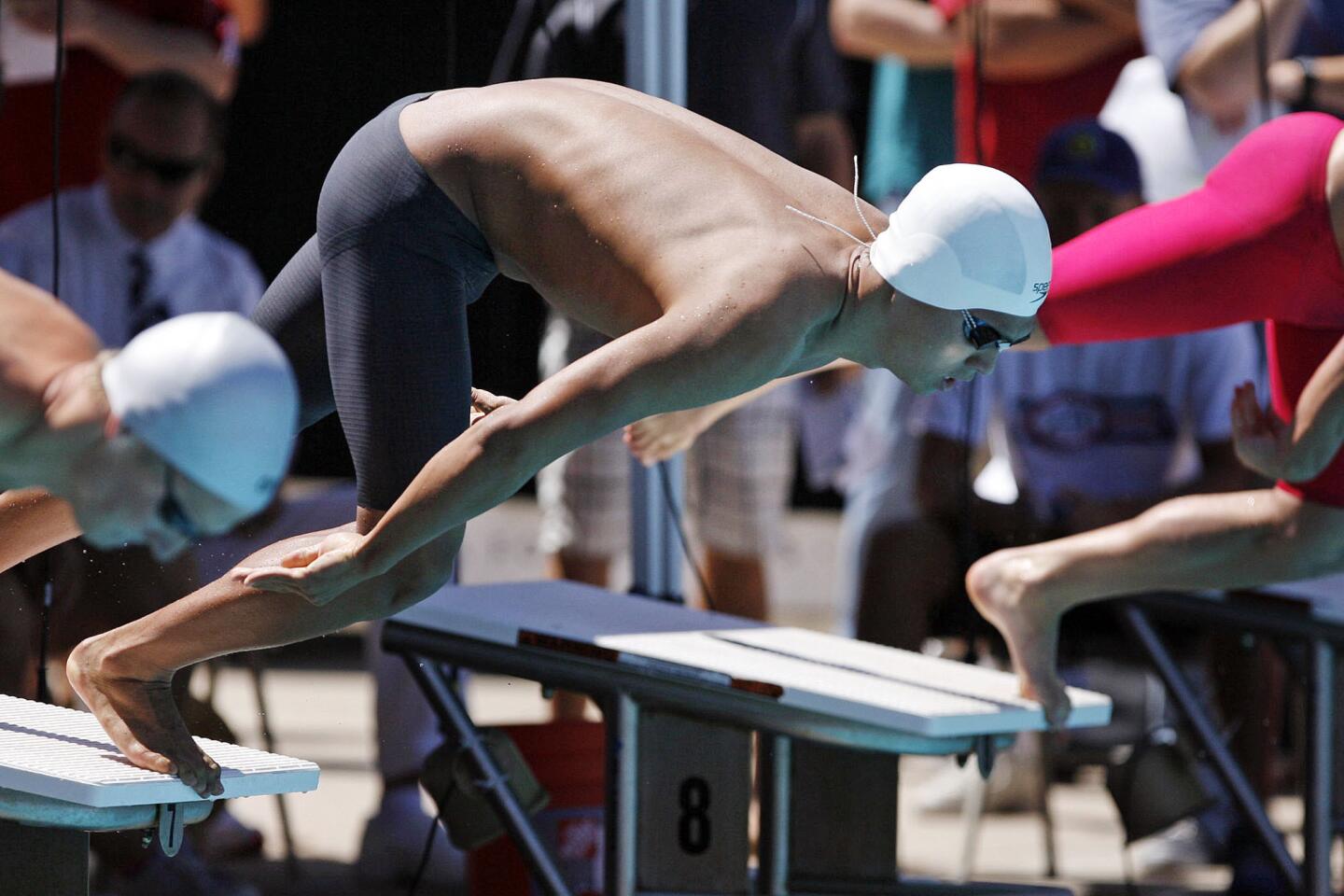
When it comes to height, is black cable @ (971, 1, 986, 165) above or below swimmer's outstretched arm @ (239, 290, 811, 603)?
above

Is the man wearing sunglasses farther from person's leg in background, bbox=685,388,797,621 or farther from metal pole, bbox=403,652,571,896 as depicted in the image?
person's leg in background, bbox=685,388,797,621

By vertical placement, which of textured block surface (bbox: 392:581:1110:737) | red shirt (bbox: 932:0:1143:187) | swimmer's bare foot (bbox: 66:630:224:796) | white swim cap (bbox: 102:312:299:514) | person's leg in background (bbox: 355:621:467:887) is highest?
red shirt (bbox: 932:0:1143:187)

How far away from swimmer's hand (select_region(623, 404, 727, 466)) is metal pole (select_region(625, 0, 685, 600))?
2.23 feet

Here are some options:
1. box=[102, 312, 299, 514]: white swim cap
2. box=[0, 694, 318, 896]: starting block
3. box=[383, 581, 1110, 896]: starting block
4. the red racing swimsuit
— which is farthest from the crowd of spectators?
box=[102, 312, 299, 514]: white swim cap

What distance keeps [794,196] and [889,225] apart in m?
0.16

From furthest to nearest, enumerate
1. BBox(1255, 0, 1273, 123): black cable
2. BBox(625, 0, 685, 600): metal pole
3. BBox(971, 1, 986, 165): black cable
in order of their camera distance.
A: 1. BBox(1255, 0, 1273, 123): black cable
2. BBox(971, 1, 986, 165): black cable
3. BBox(625, 0, 685, 600): metal pole

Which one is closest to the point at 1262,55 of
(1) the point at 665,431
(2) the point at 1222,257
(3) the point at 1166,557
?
(2) the point at 1222,257

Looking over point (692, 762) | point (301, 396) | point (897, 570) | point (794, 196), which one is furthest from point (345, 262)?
point (897, 570)

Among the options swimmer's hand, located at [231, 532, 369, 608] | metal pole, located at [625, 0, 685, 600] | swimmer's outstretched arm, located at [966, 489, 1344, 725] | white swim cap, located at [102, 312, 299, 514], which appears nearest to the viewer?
white swim cap, located at [102, 312, 299, 514]

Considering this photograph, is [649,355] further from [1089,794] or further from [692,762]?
[1089,794]

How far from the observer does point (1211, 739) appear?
432cm

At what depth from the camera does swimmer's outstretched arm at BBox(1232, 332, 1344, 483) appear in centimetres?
376

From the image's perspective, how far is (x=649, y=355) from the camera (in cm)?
270

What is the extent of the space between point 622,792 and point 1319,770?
1.65 m
